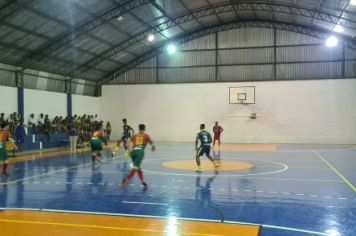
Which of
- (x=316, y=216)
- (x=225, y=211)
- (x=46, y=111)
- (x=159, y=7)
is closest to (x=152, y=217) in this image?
(x=225, y=211)

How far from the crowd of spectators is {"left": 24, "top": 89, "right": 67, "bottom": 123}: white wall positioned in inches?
20.0

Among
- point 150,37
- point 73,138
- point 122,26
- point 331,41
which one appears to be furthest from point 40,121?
point 331,41

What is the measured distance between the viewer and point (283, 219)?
9297mm

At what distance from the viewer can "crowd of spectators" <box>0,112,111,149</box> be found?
28.8 m

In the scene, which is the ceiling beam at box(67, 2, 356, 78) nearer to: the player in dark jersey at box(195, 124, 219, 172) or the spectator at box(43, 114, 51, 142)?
the spectator at box(43, 114, 51, 142)

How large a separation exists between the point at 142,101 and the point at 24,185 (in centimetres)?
3023

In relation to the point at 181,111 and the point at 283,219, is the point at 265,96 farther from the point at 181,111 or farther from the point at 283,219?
the point at 283,219

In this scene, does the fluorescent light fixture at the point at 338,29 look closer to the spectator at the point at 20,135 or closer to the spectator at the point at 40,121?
the spectator at the point at 40,121

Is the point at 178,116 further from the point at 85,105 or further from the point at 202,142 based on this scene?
the point at 202,142


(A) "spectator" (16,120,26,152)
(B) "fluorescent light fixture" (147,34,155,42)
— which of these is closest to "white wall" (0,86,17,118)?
(A) "spectator" (16,120,26,152)

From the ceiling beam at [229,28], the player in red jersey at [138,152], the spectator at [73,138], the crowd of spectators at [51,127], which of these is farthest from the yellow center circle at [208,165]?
the ceiling beam at [229,28]

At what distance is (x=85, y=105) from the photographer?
42.5 m

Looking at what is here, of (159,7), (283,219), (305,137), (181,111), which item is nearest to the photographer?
(283,219)

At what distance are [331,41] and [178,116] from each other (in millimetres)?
17158
